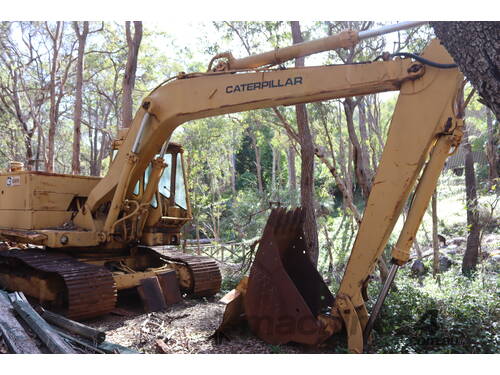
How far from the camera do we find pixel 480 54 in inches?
102

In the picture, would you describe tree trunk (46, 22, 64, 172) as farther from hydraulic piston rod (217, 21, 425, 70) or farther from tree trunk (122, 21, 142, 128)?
hydraulic piston rod (217, 21, 425, 70)

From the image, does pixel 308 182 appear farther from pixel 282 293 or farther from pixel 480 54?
pixel 480 54

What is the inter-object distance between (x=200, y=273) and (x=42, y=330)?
354 centimetres

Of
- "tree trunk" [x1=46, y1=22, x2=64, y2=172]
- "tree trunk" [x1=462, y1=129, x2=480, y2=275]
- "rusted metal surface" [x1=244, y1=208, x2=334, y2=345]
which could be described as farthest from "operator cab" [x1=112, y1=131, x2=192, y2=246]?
"tree trunk" [x1=46, y1=22, x2=64, y2=172]

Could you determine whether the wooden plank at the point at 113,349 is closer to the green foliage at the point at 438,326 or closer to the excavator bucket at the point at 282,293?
the excavator bucket at the point at 282,293

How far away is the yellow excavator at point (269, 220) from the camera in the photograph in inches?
168

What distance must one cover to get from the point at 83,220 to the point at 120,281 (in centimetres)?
115

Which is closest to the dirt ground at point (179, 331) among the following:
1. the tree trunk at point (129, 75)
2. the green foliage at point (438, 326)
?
the green foliage at point (438, 326)

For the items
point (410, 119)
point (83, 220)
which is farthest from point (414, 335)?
point (83, 220)

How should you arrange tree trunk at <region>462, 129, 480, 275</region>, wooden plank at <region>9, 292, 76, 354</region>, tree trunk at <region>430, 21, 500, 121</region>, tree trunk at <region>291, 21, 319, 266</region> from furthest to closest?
tree trunk at <region>462, 129, 480, 275</region> → tree trunk at <region>291, 21, 319, 266</region> → wooden plank at <region>9, 292, 76, 354</region> → tree trunk at <region>430, 21, 500, 121</region>

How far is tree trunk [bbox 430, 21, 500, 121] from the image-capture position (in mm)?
2551

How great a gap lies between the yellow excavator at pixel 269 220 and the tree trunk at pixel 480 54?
1.47 metres

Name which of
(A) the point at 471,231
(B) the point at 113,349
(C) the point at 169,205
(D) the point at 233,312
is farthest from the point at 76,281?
(A) the point at 471,231

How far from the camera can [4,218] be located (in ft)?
24.7
